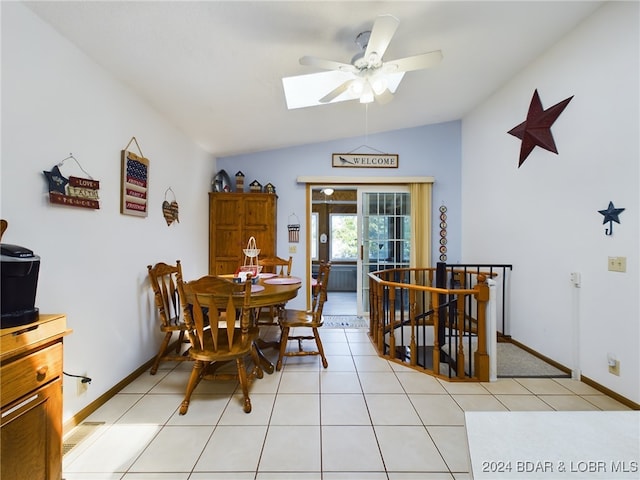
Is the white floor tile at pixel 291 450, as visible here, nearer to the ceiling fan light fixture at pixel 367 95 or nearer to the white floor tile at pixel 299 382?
the white floor tile at pixel 299 382

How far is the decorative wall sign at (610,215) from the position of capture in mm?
2254

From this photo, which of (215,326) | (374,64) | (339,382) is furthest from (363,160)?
(215,326)

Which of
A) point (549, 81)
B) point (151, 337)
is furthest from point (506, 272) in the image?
point (151, 337)

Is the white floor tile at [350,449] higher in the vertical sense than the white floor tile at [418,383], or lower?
lower

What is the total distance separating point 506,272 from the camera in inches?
141

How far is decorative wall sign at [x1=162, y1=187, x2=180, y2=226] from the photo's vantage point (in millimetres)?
3125

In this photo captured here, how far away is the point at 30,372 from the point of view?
3.98 feet

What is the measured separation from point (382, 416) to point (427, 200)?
3.50 meters

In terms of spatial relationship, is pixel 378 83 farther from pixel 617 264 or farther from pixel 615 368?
pixel 615 368

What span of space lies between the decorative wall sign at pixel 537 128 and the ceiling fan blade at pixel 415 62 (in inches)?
64.2

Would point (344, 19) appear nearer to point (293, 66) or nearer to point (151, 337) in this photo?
point (293, 66)

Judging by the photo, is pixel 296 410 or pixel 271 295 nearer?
pixel 296 410

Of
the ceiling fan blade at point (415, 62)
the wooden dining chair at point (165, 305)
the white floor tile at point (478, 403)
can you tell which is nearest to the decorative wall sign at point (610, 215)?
the white floor tile at point (478, 403)

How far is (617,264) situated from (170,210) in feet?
13.2
